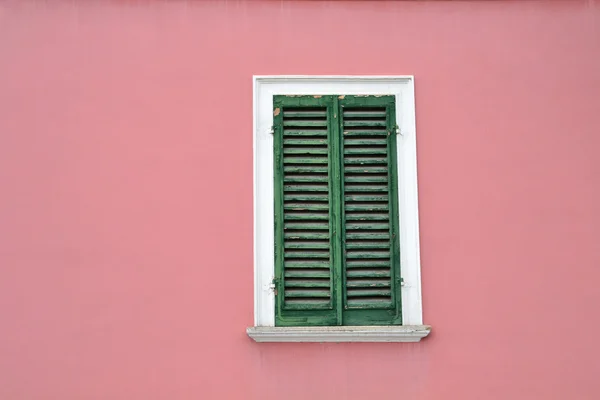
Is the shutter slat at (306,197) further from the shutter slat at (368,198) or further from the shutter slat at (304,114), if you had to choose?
the shutter slat at (304,114)

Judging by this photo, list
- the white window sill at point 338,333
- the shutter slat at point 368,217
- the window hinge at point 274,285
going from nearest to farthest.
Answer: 1. the white window sill at point 338,333
2. the window hinge at point 274,285
3. the shutter slat at point 368,217

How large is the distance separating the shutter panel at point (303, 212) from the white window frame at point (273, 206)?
0.16 feet

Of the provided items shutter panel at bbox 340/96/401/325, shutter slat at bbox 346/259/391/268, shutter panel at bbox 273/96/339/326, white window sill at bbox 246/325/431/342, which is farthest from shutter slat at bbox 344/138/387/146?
white window sill at bbox 246/325/431/342

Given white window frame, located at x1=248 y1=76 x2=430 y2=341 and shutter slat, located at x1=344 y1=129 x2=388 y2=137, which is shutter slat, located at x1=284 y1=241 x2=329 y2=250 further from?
shutter slat, located at x1=344 y1=129 x2=388 y2=137

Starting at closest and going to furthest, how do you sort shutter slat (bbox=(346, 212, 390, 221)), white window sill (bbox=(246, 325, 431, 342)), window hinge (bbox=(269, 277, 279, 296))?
1. white window sill (bbox=(246, 325, 431, 342))
2. window hinge (bbox=(269, 277, 279, 296))
3. shutter slat (bbox=(346, 212, 390, 221))

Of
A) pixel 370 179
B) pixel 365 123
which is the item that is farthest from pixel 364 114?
pixel 370 179

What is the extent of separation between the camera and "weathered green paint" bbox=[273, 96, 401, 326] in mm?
4824

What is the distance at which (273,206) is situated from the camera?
192 inches

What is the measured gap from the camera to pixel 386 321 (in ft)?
15.8

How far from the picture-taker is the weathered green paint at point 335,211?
482 cm

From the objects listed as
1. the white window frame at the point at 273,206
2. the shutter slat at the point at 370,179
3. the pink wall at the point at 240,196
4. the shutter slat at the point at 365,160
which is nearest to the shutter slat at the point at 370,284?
the white window frame at the point at 273,206

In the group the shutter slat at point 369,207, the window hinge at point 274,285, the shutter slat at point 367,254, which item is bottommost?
the window hinge at point 274,285

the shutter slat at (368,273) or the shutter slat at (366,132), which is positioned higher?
the shutter slat at (366,132)

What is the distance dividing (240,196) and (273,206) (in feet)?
0.65
